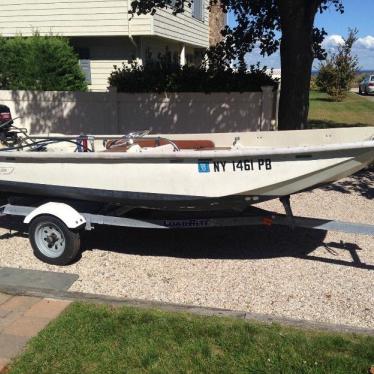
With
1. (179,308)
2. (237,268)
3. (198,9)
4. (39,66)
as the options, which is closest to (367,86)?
(198,9)

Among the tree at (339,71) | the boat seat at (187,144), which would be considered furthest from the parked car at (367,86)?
the boat seat at (187,144)

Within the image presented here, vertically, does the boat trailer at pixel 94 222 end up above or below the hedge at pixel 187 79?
below

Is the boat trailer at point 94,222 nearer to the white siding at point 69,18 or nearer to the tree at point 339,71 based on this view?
the white siding at point 69,18

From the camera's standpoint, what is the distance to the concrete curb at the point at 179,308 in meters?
4.19

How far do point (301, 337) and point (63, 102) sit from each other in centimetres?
1091

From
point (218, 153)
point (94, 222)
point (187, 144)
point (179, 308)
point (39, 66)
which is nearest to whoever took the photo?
point (179, 308)

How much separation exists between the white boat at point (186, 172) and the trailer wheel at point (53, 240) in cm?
34

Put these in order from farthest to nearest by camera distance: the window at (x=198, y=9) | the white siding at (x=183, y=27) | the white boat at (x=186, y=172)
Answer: the window at (x=198, y=9), the white siding at (x=183, y=27), the white boat at (x=186, y=172)

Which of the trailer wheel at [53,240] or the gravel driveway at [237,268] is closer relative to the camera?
the gravel driveway at [237,268]

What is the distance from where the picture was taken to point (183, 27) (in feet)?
68.6

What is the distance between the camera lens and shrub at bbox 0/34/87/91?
15.0 meters

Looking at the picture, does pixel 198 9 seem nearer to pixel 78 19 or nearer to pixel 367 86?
pixel 78 19

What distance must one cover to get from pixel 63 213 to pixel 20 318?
1.40 m

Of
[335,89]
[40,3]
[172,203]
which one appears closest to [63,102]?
[40,3]
